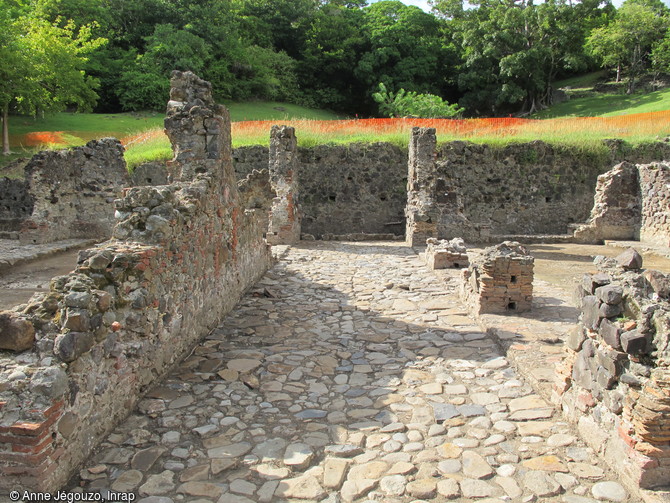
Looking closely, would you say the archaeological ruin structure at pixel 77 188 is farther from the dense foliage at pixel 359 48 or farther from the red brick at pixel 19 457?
the dense foliage at pixel 359 48

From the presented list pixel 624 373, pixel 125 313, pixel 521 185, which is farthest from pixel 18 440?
pixel 521 185

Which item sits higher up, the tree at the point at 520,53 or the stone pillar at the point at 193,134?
the tree at the point at 520,53

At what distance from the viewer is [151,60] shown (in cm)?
3309

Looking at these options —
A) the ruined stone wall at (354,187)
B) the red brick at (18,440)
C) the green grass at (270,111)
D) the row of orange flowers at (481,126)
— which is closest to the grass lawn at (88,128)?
the green grass at (270,111)

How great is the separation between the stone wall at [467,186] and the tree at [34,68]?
14.1m

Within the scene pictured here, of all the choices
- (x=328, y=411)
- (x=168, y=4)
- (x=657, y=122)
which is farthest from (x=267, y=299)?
(x=168, y=4)

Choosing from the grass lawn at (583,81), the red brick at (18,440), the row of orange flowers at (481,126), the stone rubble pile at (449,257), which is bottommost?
the stone rubble pile at (449,257)

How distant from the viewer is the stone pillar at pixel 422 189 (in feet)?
43.2

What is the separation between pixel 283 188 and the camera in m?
14.0

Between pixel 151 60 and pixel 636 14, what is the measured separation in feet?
117

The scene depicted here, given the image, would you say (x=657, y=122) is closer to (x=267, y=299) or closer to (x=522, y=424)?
(x=267, y=299)

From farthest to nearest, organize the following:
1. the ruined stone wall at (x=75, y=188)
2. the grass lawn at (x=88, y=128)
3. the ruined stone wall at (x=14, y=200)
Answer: the grass lawn at (x=88, y=128), the ruined stone wall at (x=14, y=200), the ruined stone wall at (x=75, y=188)

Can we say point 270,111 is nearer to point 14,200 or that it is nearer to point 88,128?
point 88,128

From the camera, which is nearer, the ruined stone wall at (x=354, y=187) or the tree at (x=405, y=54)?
the ruined stone wall at (x=354, y=187)
